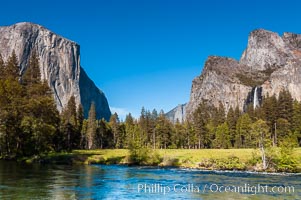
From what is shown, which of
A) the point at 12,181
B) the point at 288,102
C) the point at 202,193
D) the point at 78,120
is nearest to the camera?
the point at 202,193

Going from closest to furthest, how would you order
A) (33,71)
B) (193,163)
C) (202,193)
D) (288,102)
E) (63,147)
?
(202,193) < (193,163) < (33,71) < (63,147) < (288,102)

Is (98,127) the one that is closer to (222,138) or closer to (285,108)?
(222,138)

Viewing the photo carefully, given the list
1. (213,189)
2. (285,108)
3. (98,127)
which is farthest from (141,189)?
(98,127)

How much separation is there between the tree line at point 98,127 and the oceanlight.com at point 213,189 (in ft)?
62.3

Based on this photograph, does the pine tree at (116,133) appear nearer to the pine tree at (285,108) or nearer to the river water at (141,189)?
the pine tree at (285,108)

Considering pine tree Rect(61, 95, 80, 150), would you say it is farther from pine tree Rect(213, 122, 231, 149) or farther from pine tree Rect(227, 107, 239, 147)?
pine tree Rect(227, 107, 239, 147)

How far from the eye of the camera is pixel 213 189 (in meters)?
28.7

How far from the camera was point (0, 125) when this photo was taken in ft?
184

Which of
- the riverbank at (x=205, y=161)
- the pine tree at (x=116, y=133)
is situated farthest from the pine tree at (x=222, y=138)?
the riverbank at (x=205, y=161)

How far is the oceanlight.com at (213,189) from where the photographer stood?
27.5 meters

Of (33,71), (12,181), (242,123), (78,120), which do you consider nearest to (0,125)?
(33,71)

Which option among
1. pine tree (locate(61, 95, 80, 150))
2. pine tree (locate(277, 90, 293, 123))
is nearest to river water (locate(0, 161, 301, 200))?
pine tree (locate(61, 95, 80, 150))

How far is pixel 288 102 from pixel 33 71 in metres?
76.6

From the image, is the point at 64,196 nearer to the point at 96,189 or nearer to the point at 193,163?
the point at 96,189
